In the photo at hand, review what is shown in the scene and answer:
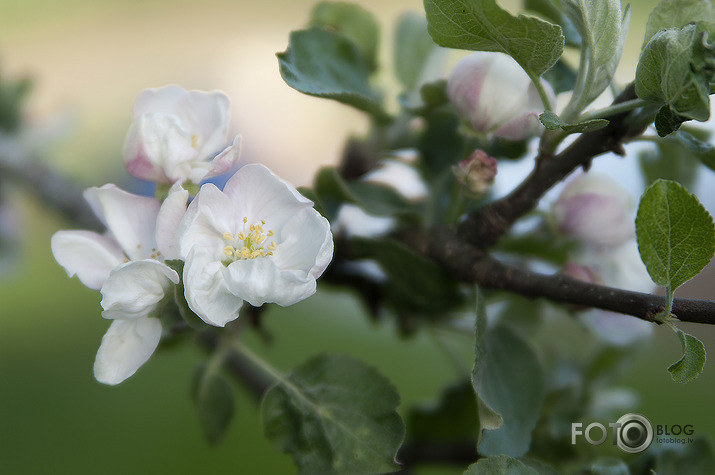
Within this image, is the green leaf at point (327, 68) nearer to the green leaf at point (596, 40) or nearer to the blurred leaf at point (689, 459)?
the green leaf at point (596, 40)

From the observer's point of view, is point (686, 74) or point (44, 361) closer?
point (686, 74)

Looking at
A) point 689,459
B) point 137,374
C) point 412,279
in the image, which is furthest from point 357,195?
point 137,374

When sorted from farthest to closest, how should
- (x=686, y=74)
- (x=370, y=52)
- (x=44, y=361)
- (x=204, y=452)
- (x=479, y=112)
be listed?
(x=44, y=361), (x=204, y=452), (x=370, y=52), (x=479, y=112), (x=686, y=74)

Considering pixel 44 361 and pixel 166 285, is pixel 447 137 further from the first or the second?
pixel 44 361

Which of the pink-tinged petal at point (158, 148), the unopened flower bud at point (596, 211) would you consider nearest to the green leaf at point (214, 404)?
the pink-tinged petal at point (158, 148)

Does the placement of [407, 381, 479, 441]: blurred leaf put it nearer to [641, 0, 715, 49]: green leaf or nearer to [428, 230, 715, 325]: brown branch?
[428, 230, 715, 325]: brown branch

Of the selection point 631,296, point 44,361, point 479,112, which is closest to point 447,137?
point 479,112
